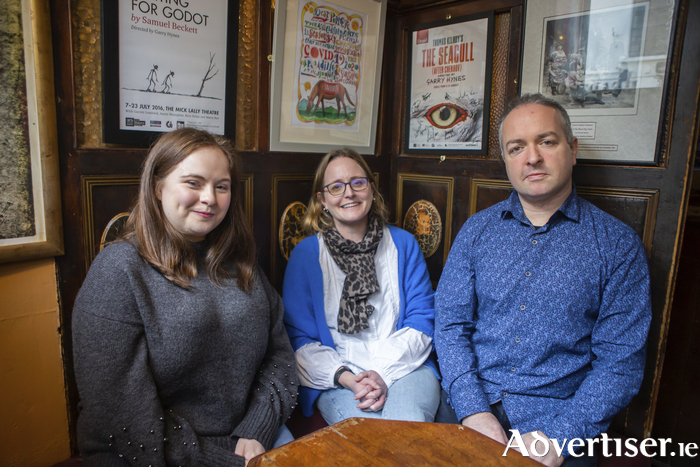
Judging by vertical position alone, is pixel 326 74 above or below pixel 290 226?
above

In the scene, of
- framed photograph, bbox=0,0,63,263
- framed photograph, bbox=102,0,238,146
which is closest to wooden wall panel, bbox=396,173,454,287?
framed photograph, bbox=102,0,238,146

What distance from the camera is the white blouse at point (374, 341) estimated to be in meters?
1.92

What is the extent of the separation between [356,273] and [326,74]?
1.12m

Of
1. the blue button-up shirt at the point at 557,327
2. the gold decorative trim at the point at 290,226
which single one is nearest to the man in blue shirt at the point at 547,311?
the blue button-up shirt at the point at 557,327

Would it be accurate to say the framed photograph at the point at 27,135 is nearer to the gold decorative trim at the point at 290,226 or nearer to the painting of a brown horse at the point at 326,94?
the gold decorative trim at the point at 290,226

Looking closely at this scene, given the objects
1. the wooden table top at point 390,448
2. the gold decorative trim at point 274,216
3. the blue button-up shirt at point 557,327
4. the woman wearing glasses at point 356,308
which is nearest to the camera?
the wooden table top at point 390,448

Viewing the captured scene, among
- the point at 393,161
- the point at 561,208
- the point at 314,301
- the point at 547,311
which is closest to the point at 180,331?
the point at 314,301

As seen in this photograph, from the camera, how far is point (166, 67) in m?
1.84

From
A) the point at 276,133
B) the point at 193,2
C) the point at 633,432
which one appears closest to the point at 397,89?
the point at 276,133

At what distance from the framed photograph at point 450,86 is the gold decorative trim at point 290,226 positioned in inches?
31.5

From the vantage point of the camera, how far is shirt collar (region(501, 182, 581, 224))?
1.73 meters

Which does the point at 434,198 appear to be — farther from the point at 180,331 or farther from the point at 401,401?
the point at 180,331

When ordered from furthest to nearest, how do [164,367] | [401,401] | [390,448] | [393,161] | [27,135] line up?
[393,161], [401,401], [27,135], [164,367], [390,448]

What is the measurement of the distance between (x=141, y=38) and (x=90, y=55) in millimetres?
200
